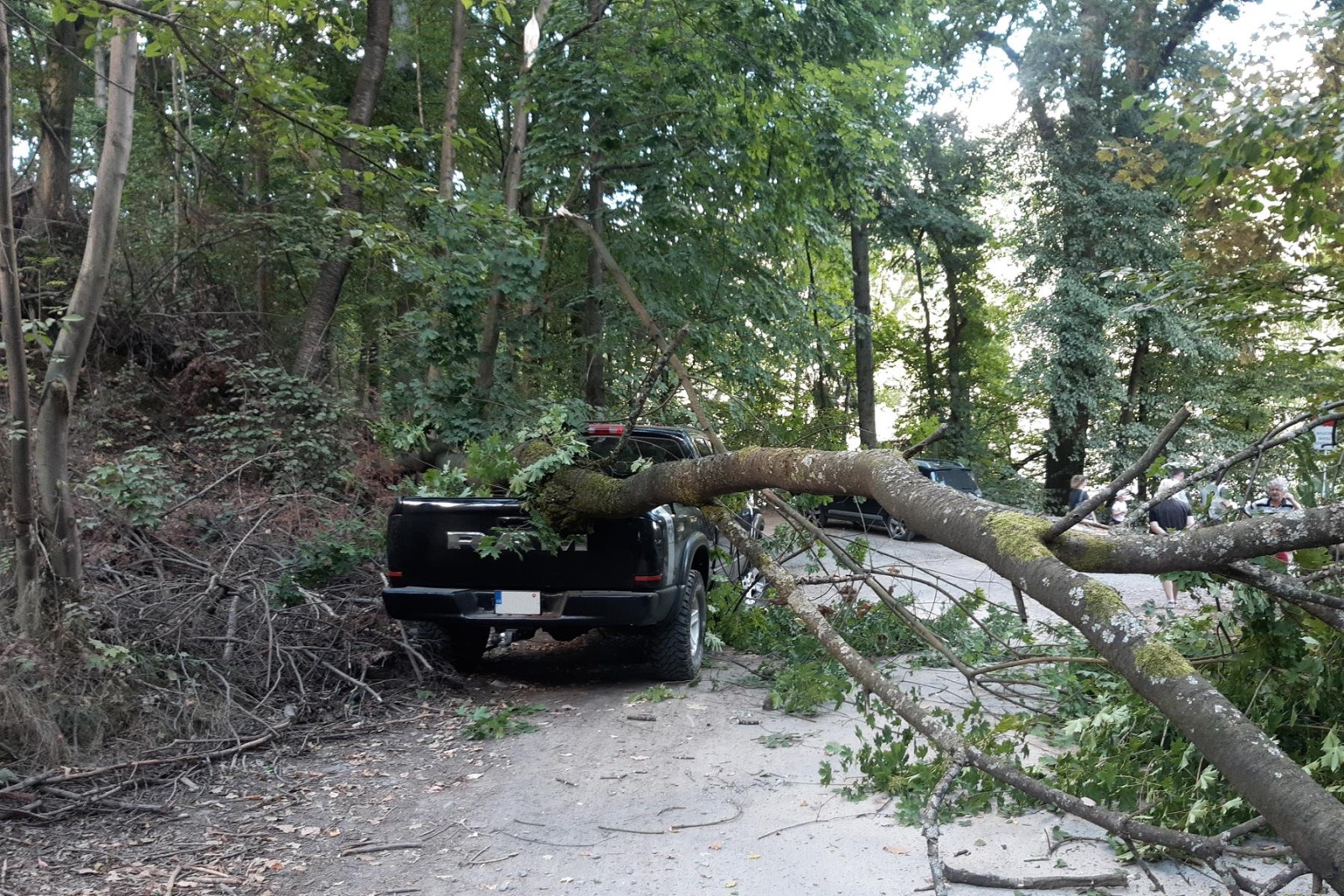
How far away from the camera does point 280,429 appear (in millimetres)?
12727

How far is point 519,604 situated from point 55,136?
1144cm

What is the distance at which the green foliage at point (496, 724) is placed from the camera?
645cm

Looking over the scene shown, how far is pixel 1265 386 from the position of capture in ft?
78.3

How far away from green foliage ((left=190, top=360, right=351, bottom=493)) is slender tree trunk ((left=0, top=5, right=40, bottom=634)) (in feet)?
17.9

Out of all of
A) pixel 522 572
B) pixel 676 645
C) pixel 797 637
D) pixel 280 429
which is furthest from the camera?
pixel 280 429

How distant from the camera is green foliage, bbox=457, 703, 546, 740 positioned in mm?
6445

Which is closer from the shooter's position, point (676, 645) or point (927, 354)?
point (676, 645)

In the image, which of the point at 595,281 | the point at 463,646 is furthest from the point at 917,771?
the point at 595,281

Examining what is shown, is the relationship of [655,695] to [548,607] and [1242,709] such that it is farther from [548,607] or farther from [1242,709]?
[1242,709]

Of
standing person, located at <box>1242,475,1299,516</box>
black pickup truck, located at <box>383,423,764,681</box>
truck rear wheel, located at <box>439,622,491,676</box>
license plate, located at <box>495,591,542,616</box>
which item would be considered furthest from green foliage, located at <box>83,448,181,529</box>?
standing person, located at <box>1242,475,1299,516</box>

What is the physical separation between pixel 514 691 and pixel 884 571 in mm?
3031

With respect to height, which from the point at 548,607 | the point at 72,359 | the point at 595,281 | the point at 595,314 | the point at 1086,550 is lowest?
the point at 548,607

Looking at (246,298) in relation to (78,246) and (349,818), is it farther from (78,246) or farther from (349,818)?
(349,818)

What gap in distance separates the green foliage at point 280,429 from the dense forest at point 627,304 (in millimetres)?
70
